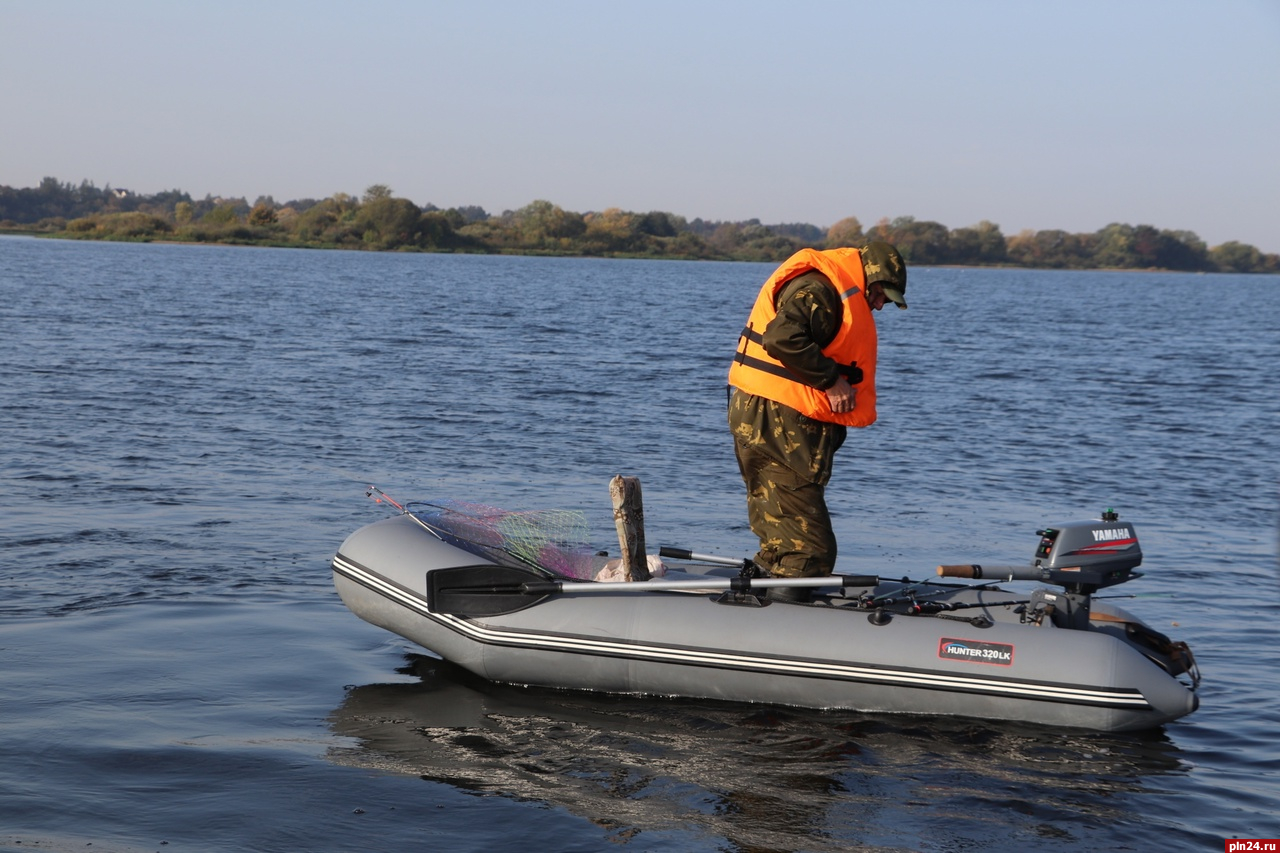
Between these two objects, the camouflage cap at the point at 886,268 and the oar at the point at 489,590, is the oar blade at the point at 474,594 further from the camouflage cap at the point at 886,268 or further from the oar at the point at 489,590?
the camouflage cap at the point at 886,268

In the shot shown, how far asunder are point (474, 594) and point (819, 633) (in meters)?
1.52

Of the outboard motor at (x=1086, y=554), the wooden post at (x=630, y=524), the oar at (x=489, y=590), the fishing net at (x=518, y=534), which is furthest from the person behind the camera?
A: the fishing net at (x=518, y=534)

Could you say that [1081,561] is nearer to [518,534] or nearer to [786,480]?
[786,480]

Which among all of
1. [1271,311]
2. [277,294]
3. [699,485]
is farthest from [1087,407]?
[1271,311]

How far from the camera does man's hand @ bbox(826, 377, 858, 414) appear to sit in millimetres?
5355

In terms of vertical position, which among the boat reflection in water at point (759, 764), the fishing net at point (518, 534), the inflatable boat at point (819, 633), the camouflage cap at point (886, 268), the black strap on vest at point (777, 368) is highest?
the camouflage cap at point (886, 268)

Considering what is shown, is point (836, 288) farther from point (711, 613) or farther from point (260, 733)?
point (260, 733)

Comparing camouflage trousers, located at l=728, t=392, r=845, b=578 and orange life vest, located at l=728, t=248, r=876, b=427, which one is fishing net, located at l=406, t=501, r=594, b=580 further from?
orange life vest, located at l=728, t=248, r=876, b=427

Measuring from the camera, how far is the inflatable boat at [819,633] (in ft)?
17.1

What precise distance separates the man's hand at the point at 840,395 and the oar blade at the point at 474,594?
1525 mm

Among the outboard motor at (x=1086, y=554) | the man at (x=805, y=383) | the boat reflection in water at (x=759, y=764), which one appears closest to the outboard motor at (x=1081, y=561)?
the outboard motor at (x=1086, y=554)

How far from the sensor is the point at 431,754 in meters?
4.99

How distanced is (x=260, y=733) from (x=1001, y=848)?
279cm

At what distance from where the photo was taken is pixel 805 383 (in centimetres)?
539
